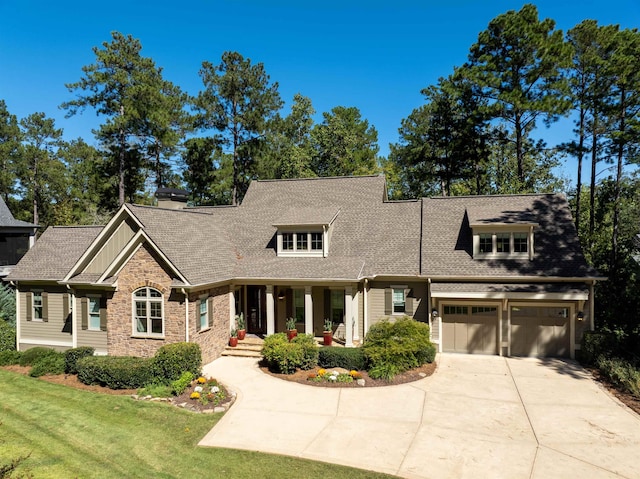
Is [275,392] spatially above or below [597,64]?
below

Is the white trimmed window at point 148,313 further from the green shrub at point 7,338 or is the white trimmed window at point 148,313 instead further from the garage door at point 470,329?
the garage door at point 470,329

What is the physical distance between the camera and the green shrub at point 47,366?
15742 mm

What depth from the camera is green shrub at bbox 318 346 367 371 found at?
15.5 meters

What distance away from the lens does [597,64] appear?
24.6 metres

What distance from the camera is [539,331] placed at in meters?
17.7

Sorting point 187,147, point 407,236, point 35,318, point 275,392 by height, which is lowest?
point 275,392

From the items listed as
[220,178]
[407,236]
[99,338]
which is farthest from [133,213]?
[220,178]

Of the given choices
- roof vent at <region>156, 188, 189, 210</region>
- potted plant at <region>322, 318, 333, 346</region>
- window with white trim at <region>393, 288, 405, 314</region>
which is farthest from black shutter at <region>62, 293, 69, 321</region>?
window with white trim at <region>393, 288, 405, 314</region>

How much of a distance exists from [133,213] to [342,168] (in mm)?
28777

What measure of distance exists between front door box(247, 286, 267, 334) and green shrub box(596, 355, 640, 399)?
577 inches

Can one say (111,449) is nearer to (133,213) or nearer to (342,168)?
(133,213)

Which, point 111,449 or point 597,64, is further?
point 597,64

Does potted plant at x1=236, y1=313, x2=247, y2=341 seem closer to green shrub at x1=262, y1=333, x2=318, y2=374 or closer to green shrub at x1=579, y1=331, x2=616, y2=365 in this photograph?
green shrub at x1=262, y1=333, x2=318, y2=374

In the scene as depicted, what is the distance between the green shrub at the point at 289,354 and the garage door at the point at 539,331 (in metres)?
9.06
